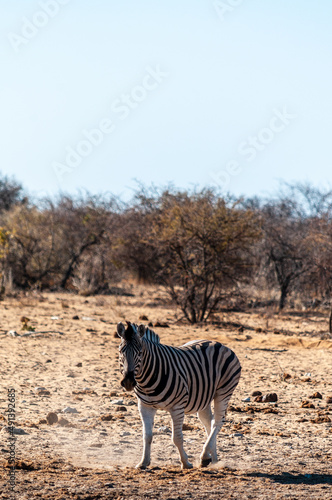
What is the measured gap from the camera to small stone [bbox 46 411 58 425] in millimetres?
7082

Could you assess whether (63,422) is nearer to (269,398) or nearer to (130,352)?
(130,352)

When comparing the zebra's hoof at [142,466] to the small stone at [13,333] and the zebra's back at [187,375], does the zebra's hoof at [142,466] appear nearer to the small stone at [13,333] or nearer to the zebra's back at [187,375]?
the zebra's back at [187,375]

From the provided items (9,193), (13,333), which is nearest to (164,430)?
(13,333)

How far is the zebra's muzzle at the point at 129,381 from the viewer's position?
16.1 feet

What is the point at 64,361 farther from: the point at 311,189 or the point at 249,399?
the point at 311,189

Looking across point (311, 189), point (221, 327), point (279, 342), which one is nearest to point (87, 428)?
point (279, 342)

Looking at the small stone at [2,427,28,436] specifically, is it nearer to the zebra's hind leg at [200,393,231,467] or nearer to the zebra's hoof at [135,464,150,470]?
the zebra's hoof at [135,464,150,470]

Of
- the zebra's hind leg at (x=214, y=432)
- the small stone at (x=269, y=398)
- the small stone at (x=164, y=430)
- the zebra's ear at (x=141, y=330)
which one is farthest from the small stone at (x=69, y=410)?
the zebra's ear at (x=141, y=330)

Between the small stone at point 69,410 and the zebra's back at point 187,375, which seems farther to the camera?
the small stone at point 69,410

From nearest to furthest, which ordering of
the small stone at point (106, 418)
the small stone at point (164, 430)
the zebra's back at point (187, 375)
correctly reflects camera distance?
the zebra's back at point (187, 375)
the small stone at point (164, 430)
the small stone at point (106, 418)

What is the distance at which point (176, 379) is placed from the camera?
5441mm

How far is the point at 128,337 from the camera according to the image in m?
5.08

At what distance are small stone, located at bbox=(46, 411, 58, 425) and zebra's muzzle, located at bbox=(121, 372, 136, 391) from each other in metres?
2.52

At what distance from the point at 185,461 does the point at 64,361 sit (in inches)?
207
